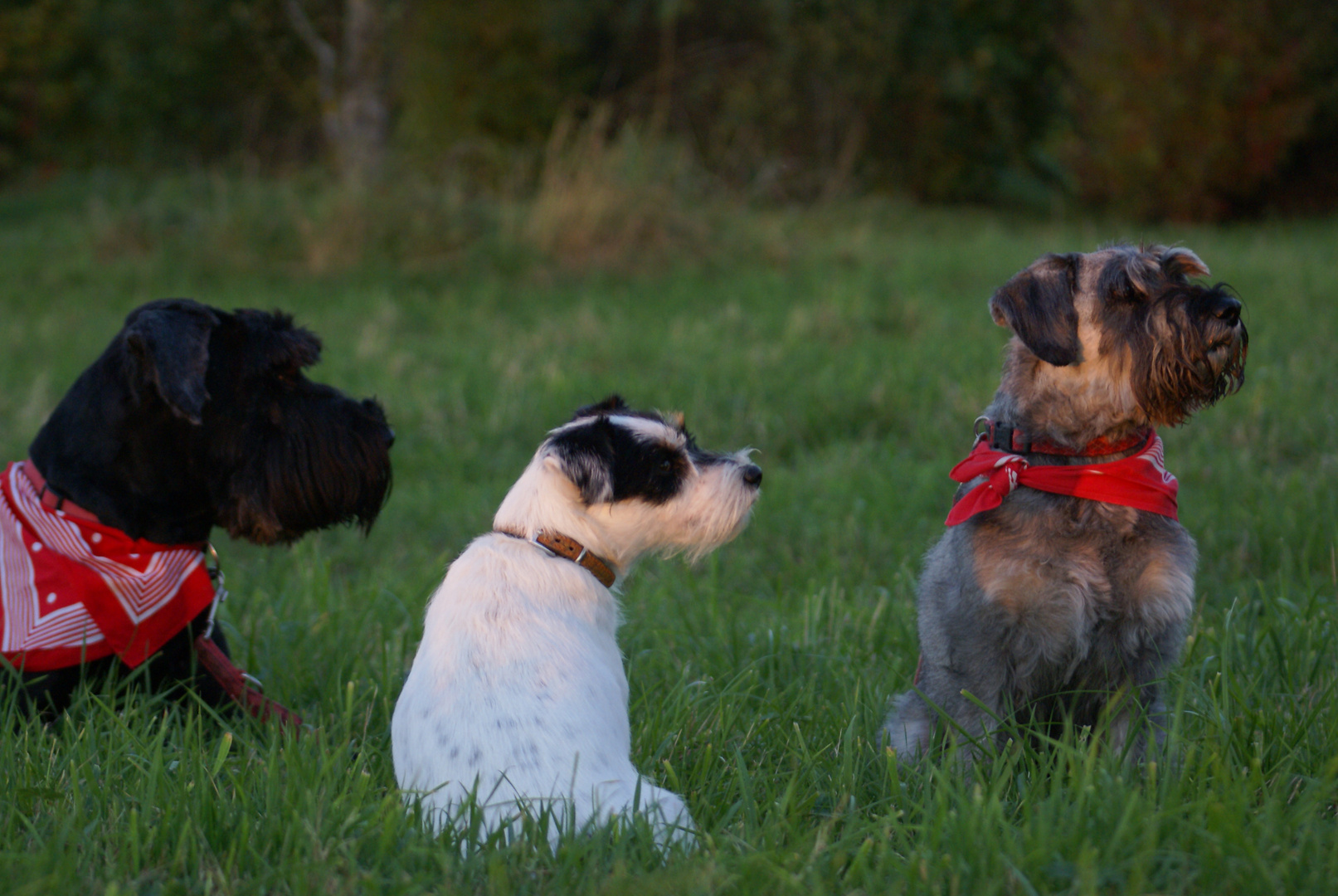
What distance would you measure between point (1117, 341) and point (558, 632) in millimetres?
1846

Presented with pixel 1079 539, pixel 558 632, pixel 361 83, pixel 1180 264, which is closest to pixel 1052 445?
pixel 1079 539

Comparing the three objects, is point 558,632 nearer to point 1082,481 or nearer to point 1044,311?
point 1082,481

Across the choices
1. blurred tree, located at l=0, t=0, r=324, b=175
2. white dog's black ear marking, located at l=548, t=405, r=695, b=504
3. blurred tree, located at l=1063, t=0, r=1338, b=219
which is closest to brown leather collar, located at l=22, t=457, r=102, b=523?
white dog's black ear marking, located at l=548, t=405, r=695, b=504

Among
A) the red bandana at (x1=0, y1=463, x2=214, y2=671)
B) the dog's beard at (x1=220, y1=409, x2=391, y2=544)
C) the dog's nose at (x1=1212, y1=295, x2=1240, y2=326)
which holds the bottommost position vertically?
the red bandana at (x1=0, y1=463, x2=214, y2=671)

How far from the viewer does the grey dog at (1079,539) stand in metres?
3.08

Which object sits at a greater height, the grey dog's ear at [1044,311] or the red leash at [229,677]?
the grey dog's ear at [1044,311]

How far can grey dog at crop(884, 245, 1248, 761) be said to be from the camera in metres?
3.08

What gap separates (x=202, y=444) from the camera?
3600mm

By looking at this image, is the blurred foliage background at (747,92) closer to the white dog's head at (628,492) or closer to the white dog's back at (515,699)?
the white dog's head at (628,492)

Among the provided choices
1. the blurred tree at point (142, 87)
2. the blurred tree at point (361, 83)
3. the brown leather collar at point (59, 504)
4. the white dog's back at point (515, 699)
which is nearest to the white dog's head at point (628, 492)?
the white dog's back at point (515, 699)

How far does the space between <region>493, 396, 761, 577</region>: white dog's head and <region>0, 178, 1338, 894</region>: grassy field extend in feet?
1.86

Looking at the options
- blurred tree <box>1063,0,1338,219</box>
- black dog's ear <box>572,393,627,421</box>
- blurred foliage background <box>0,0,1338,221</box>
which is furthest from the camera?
blurred tree <box>1063,0,1338,219</box>

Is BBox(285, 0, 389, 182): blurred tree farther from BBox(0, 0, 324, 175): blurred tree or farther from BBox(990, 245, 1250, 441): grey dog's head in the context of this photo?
BBox(990, 245, 1250, 441): grey dog's head

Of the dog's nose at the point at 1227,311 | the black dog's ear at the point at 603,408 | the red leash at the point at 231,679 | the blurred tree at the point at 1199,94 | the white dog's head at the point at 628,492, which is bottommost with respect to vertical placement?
the red leash at the point at 231,679
